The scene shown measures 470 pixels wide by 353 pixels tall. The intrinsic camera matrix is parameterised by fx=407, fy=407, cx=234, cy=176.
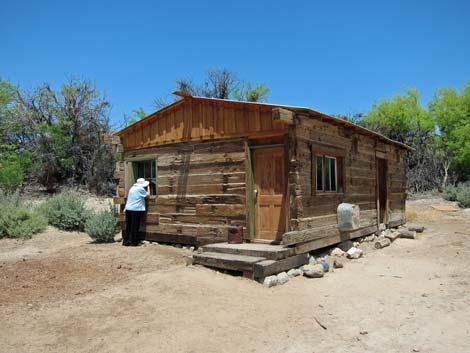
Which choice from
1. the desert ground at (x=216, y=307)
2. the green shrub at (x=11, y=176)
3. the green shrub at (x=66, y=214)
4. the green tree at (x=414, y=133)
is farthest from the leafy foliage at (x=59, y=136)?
the green tree at (x=414, y=133)

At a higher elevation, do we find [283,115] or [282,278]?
[283,115]

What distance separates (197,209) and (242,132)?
7.27 feet

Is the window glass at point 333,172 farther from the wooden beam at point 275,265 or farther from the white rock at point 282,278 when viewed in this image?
the white rock at point 282,278

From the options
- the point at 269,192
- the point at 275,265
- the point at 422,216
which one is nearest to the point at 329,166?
the point at 269,192

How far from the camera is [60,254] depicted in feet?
30.4

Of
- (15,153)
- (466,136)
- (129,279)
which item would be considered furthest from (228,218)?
(466,136)

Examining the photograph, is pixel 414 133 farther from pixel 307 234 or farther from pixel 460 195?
pixel 307 234

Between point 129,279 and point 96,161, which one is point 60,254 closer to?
point 129,279

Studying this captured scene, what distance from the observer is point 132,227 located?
10.4 m

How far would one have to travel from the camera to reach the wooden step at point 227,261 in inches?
281

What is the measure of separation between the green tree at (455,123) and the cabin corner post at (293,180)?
20.7 meters

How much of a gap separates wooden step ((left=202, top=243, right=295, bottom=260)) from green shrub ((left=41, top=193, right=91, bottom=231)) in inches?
253

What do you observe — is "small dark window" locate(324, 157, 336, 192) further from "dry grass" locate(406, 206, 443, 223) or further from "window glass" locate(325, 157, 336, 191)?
"dry grass" locate(406, 206, 443, 223)

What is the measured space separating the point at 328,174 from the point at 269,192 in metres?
1.84
